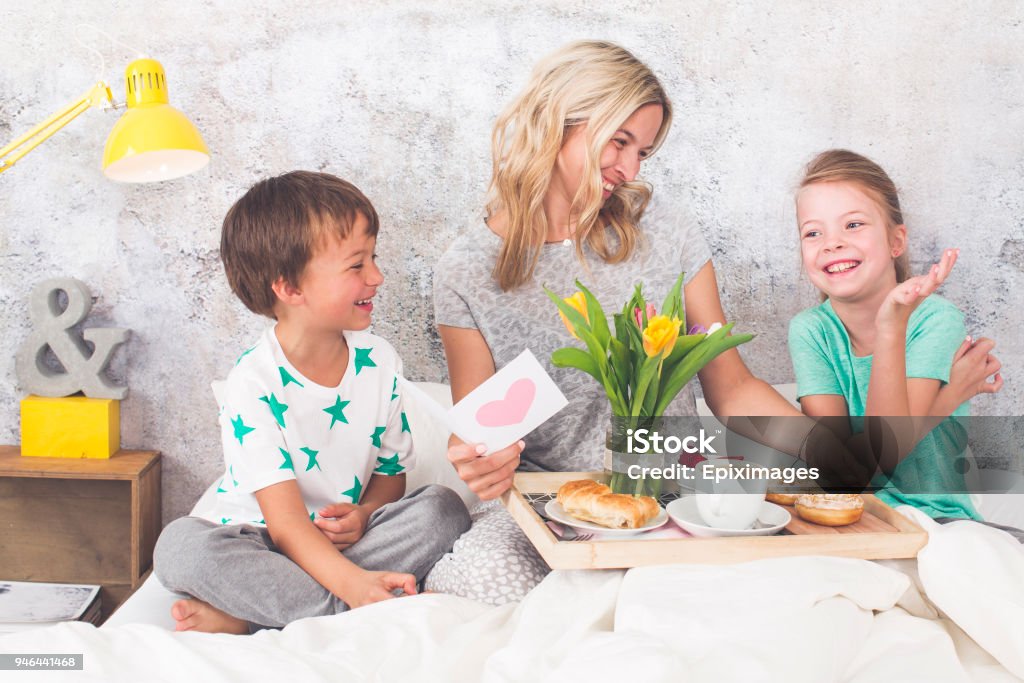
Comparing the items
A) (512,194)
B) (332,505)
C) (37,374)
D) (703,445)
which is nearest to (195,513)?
(332,505)

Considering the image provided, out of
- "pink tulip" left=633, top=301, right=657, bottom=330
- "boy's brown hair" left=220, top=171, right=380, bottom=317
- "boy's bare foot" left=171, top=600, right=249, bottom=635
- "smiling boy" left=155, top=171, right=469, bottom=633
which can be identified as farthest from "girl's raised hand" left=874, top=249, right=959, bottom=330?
"boy's bare foot" left=171, top=600, right=249, bottom=635

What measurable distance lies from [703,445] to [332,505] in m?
0.67

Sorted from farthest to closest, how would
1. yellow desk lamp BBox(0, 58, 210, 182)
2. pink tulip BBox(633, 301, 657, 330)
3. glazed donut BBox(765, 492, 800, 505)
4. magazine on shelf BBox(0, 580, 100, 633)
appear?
magazine on shelf BBox(0, 580, 100, 633) < yellow desk lamp BBox(0, 58, 210, 182) < glazed donut BBox(765, 492, 800, 505) < pink tulip BBox(633, 301, 657, 330)

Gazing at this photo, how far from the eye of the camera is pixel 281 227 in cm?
160

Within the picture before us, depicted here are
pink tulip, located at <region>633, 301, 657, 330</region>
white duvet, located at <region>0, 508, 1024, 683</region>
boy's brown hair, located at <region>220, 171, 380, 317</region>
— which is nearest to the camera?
white duvet, located at <region>0, 508, 1024, 683</region>

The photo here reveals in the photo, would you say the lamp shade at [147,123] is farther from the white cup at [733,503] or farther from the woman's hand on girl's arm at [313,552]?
the white cup at [733,503]

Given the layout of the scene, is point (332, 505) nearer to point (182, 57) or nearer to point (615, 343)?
point (615, 343)

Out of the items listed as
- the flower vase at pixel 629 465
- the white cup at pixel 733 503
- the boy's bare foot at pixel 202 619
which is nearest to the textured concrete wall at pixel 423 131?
the boy's bare foot at pixel 202 619

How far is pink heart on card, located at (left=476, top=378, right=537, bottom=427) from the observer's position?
1.23m

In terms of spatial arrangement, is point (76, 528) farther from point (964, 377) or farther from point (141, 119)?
point (964, 377)

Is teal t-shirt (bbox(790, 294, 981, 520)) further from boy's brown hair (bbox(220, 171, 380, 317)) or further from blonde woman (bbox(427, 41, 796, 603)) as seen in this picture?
boy's brown hair (bbox(220, 171, 380, 317))

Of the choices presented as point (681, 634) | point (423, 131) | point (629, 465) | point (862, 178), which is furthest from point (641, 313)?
point (423, 131)

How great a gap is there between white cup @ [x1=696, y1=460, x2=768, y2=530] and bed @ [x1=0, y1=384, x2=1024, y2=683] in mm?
103

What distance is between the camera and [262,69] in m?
2.16
